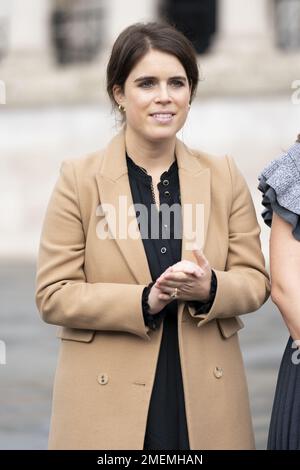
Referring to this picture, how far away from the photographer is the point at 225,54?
20.9 meters

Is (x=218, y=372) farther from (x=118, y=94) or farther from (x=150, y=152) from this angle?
(x=118, y=94)

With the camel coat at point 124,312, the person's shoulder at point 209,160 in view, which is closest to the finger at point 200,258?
the camel coat at point 124,312

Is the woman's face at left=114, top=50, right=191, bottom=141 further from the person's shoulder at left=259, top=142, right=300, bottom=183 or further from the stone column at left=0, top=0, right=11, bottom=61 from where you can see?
the stone column at left=0, top=0, right=11, bottom=61

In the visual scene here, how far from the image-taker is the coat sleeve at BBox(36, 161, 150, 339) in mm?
3684

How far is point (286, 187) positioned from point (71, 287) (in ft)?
2.42

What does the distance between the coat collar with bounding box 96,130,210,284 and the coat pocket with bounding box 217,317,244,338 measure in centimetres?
25

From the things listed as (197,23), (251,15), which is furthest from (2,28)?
(251,15)

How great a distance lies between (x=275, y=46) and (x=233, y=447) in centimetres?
1743

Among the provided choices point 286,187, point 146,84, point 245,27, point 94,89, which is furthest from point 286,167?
point 94,89

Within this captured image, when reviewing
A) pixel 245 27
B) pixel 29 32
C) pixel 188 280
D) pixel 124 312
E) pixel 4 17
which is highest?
pixel 188 280

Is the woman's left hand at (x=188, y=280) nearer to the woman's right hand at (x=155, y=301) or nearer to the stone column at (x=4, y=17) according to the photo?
the woman's right hand at (x=155, y=301)

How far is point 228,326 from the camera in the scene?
3826 mm

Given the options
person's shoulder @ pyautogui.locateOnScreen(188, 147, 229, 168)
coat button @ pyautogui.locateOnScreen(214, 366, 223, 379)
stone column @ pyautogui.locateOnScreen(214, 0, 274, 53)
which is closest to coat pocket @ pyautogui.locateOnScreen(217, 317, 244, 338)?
coat button @ pyautogui.locateOnScreen(214, 366, 223, 379)
